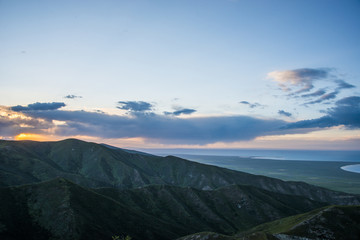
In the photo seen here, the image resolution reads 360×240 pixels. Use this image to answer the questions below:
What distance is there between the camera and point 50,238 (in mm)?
99688

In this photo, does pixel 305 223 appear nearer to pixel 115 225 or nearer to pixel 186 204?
pixel 115 225

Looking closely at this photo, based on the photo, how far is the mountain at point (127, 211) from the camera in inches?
4151

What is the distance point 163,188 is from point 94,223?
8113 centimetres

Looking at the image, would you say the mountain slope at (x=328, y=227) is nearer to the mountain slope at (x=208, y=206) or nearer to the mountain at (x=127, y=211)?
the mountain at (x=127, y=211)

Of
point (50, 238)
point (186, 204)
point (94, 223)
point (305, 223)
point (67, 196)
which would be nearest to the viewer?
point (305, 223)

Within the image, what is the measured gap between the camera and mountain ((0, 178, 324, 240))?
105m

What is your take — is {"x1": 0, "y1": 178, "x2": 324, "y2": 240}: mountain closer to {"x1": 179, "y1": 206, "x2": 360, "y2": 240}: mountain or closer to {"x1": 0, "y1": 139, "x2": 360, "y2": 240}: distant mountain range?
{"x1": 0, "y1": 139, "x2": 360, "y2": 240}: distant mountain range

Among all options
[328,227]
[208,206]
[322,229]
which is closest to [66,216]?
[208,206]

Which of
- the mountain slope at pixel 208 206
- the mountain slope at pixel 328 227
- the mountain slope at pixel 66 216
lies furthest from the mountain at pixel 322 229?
the mountain slope at pixel 208 206

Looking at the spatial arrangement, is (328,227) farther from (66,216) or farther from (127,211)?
(66,216)

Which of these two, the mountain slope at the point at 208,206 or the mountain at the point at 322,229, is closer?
the mountain at the point at 322,229

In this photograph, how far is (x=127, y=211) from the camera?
438ft

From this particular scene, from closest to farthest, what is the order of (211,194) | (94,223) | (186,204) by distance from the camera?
1. (94,223)
2. (186,204)
3. (211,194)

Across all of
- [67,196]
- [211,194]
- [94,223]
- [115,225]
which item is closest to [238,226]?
[211,194]
